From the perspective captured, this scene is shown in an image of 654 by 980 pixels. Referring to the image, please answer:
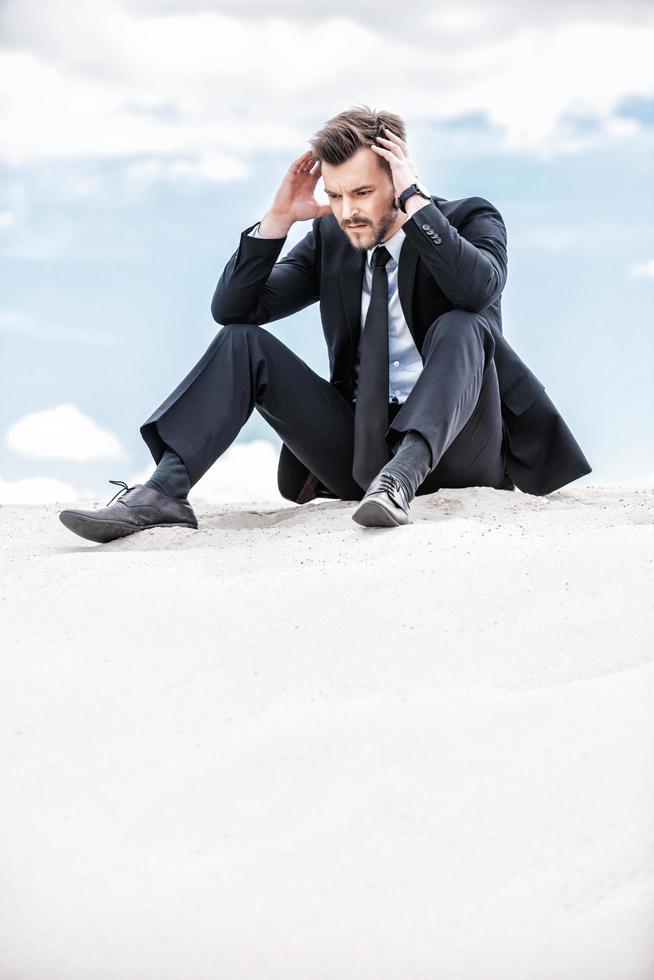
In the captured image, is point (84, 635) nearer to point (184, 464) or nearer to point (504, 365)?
Result: point (184, 464)

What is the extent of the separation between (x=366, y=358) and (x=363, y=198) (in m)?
0.47

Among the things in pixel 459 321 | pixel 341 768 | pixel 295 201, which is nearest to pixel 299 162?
pixel 295 201

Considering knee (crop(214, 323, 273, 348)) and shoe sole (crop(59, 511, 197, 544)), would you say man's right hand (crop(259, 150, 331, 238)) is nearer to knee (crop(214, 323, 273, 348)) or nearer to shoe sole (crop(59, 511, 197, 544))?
knee (crop(214, 323, 273, 348))

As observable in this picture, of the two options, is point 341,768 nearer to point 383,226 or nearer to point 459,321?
point 459,321

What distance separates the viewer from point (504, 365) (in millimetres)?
3451

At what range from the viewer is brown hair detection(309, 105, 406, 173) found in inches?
122

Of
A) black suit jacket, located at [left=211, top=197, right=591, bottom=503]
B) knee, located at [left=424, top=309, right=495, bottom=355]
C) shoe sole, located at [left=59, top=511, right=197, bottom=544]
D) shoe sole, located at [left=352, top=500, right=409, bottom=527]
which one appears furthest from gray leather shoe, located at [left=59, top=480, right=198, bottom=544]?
knee, located at [left=424, top=309, right=495, bottom=355]

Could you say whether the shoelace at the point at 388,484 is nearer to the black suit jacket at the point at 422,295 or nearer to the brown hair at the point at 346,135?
the black suit jacket at the point at 422,295

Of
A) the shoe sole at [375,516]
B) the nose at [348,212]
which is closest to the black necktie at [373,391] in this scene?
the nose at [348,212]

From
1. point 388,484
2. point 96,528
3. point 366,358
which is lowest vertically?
point 96,528

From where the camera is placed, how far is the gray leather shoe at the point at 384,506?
258 cm

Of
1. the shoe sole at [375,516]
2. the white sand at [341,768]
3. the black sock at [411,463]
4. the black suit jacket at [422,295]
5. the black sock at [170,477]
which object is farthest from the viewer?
the black sock at [170,477]

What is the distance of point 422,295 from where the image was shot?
3277 mm

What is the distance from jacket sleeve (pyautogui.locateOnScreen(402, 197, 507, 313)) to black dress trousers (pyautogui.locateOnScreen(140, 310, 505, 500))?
62mm
